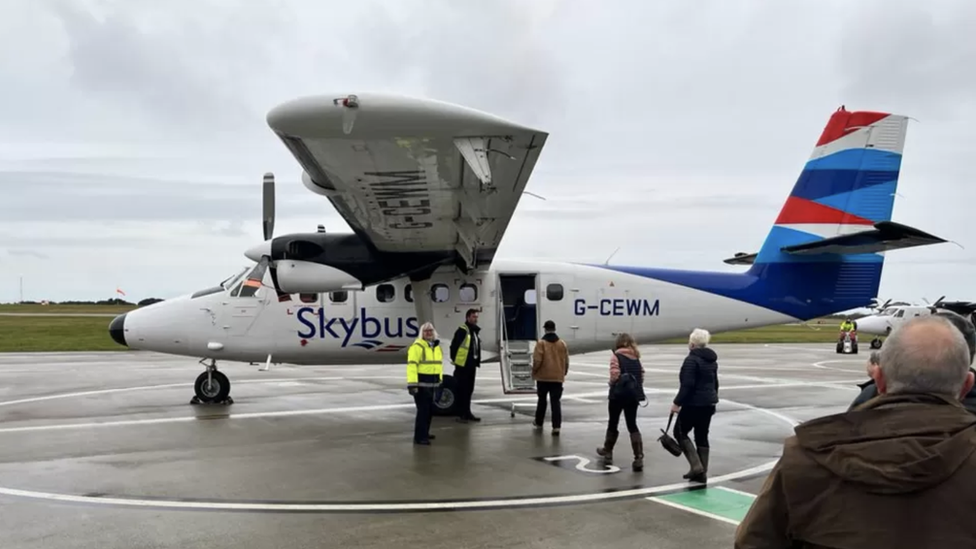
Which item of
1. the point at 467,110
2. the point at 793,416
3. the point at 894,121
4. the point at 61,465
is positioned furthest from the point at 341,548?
the point at 894,121

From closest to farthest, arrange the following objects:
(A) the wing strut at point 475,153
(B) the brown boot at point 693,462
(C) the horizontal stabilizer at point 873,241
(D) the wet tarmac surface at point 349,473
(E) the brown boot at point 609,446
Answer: (D) the wet tarmac surface at point 349,473
(A) the wing strut at point 475,153
(B) the brown boot at point 693,462
(E) the brown boot at point 609,446
(C) the horizontal stabilizer at point 873,241

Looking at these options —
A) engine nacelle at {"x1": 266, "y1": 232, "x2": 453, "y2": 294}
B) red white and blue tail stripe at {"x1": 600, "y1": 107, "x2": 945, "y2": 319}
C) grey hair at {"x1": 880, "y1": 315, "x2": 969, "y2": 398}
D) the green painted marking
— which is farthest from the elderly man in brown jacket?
red white and blue tail stripe at {"x1": 600, "y1": 107, "x2": 945, "y2": 319}

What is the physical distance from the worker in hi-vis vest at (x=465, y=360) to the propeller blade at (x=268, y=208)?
404cm

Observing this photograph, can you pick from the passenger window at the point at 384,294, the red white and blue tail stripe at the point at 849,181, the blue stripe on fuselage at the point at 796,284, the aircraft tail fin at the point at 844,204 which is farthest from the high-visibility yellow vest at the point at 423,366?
the red white and blue tail stripe at the point at 849,181

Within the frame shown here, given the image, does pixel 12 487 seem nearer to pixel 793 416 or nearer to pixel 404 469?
pixel 404 469

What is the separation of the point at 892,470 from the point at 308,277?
11.0 meters

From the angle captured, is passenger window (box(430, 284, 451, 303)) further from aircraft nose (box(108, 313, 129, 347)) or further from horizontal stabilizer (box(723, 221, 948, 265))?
horizontal stabilizer (box(723, 221, 948, 265))

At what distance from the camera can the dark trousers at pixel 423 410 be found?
970cm

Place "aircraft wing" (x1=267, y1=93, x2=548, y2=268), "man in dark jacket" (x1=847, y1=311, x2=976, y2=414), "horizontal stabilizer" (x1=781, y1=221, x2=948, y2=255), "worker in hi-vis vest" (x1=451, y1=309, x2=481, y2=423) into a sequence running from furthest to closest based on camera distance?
1. "worker in hi-vis vest" (x1=451, y1=309, x2=481, y2=423)
2. "horizontal stabilizer" (x1=781, y1=221, x2=948, y2=255)
3. "aircraft wing" (x1=267, y1=93, x2=548, y2=268)
4. "man in dark jacket" (x1=847, y1=311, x2=976, y2=414)

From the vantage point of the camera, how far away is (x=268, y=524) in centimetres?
624

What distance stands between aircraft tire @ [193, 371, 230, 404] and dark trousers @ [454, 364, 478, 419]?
15.9ft

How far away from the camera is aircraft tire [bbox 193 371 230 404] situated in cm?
1373

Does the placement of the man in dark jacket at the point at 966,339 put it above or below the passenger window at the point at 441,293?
below

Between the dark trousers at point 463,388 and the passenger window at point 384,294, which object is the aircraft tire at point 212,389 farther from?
the dark trousers at point 463,388
